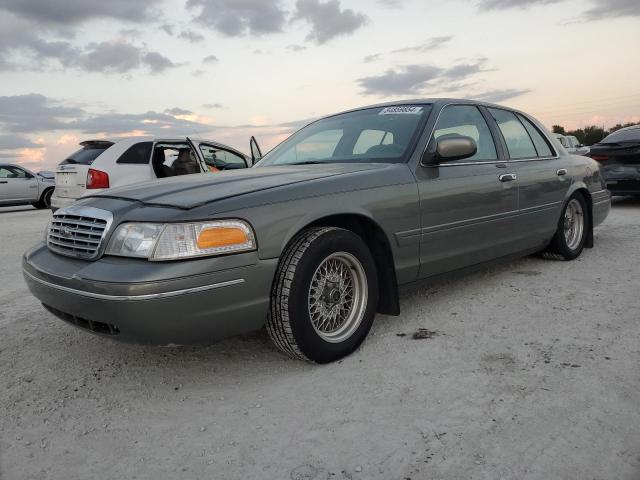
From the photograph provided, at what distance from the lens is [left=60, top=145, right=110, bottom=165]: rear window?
8.77 m

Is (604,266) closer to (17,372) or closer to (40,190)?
(17,372)

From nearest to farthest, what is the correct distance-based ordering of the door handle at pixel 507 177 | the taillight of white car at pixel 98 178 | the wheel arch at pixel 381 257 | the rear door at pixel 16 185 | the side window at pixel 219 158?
the wheel arch at pixel 381 257 → the door handle at pixel 507 177 → the taillight of white car at pixel 98 178 → the side window at pixel 219 158 → the rear door at pixel 16 185

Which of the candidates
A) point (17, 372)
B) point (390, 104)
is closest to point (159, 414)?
point (17, 372)

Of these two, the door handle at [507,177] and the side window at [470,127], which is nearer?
the side window at [470,127]

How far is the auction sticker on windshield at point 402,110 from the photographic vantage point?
3895 millimetres

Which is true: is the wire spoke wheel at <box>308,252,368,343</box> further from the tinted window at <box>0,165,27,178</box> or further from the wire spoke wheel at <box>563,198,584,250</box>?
the tinted window at <box>0,165,27,178</box>

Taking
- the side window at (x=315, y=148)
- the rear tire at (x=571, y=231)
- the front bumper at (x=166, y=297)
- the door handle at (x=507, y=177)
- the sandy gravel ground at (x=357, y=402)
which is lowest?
the sandy gravel ground at (x=357, y=402)

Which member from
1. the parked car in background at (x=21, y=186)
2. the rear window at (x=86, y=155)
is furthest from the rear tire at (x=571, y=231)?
the parked car in background at (x=21, y=186)

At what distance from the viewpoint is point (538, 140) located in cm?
498

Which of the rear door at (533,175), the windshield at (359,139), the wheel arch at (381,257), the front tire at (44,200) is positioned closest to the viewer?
the wheel arch at (381,257)

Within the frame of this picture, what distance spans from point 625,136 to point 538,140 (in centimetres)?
492

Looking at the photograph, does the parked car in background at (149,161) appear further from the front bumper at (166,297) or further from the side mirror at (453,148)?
the front bumper at (166,297)

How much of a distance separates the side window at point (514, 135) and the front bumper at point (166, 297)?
2.73m

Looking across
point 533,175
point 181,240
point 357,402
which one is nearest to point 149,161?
point 533,175
